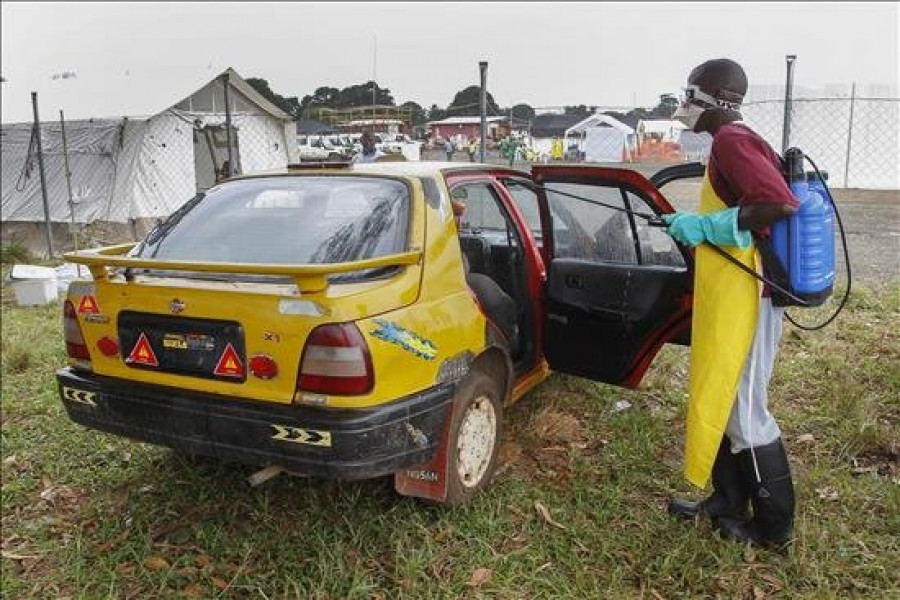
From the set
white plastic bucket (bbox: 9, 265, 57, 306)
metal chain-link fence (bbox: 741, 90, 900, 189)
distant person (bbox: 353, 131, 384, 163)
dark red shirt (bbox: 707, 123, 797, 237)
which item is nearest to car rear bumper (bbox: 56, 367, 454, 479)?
dark red shirt (bbox: 707, 123, 797, 237)

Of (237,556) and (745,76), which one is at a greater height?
(745,76)

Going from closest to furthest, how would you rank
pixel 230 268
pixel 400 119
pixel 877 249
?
pixel 230 268 → pixel 877 249 → pixel 400 119

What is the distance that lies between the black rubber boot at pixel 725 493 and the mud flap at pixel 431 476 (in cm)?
108

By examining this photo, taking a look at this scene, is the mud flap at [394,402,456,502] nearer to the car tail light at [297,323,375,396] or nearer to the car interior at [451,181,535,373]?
the car tail light at [297,323,375,396]

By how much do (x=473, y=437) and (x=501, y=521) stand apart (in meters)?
0.38

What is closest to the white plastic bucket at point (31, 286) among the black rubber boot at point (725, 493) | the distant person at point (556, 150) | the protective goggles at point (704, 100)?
the black rubber boot at point (725, 493)

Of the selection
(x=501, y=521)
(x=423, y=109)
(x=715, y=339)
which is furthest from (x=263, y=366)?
(x=423, y=109)

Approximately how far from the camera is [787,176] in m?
2.77

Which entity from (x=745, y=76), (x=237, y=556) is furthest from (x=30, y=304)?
(x=745, y=76)

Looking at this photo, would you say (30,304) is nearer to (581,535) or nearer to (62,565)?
(62,565)

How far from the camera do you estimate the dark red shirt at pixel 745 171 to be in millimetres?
2617

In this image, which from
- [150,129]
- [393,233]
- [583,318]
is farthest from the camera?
[150,129]

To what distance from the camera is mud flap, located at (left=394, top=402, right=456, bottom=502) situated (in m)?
3.06

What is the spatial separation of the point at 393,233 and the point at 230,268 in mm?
732
